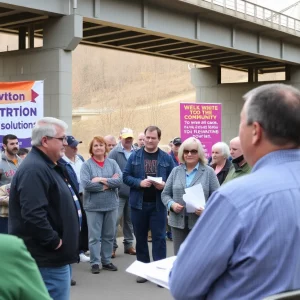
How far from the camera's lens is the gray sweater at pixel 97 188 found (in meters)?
8.07

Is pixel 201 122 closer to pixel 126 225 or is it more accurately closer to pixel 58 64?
pixel 58 64

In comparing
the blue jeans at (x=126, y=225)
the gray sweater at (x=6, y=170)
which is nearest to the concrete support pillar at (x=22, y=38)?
the blue jeans at (x=126, y=225)

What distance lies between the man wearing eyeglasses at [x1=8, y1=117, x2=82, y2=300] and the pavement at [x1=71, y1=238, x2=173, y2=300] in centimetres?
267

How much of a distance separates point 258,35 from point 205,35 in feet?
17.2

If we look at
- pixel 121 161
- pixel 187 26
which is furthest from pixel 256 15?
pixel 121 161

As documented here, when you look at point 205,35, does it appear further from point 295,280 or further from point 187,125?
point 295,280

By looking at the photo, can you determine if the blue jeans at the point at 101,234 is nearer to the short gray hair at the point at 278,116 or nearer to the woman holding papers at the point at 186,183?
the woman holding papers at the point at 186,183

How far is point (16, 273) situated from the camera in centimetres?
170

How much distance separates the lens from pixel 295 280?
6.21 ft

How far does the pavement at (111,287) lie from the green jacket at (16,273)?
5.21 metres

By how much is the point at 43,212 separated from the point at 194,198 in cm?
→ 258

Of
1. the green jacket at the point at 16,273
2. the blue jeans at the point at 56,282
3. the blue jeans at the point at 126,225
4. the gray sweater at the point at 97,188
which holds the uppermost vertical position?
the green jacket at the point at 16,273

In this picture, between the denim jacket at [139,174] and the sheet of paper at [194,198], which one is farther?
the denim jacket at [139,174]

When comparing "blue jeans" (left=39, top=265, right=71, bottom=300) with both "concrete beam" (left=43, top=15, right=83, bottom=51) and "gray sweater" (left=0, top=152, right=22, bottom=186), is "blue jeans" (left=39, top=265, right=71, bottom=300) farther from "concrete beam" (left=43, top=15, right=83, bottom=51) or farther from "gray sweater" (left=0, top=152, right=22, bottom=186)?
"concrete beam" (left=43, top=15, right=83, bottom=51)
